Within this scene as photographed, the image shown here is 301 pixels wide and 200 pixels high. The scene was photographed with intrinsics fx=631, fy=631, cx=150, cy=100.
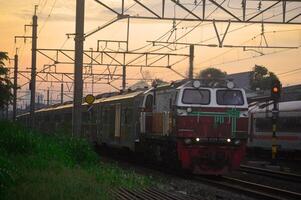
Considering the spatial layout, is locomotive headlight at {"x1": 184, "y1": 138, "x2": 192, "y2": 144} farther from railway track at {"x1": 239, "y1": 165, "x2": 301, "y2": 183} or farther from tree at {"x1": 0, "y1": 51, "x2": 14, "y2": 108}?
tree at {"x1": 0, "y1": 51, "x2": 14, "y2": 108}

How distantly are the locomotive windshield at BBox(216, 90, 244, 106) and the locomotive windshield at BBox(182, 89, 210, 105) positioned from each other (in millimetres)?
386

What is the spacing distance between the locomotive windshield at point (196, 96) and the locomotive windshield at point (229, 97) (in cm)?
39

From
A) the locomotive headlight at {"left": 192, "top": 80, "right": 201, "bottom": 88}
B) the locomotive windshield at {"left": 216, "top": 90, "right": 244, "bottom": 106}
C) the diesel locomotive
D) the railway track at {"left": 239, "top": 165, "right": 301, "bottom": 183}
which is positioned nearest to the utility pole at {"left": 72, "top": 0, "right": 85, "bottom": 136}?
the diesel locomotive

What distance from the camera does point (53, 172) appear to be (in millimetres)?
15203

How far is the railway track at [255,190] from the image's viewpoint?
1610 centimetres

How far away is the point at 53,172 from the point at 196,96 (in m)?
7.07

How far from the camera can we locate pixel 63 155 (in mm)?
20219

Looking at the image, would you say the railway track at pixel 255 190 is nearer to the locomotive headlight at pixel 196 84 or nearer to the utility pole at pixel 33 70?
the locomotive headlight at pixel 196 84

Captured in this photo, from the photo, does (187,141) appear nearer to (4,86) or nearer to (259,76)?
(4,86)

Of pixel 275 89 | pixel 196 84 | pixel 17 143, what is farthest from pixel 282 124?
pixel 17 143

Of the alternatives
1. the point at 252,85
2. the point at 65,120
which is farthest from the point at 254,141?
the point at 252,85

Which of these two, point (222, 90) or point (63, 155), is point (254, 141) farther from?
point (63, 155)

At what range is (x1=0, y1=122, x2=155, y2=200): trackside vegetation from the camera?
37.7ft

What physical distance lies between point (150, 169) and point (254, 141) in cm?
1377
